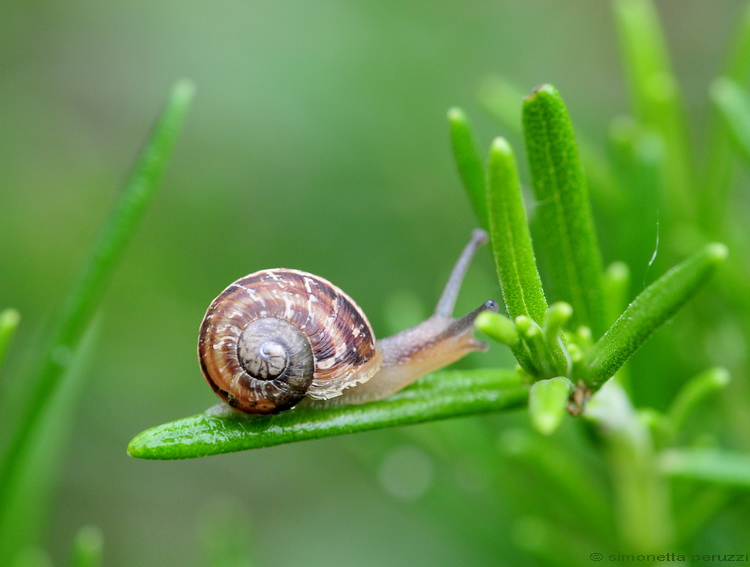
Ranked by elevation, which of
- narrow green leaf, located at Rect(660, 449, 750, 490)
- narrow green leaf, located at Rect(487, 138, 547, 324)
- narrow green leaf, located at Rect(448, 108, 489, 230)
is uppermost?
narrow green leaf, located at Rect(448, 108, 489, 230)

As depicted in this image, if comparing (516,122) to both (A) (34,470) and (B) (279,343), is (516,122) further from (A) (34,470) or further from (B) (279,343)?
(A) (34,470)

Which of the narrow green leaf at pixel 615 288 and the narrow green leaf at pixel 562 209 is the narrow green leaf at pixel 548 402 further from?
the narrow green leaf at pixel 615 288

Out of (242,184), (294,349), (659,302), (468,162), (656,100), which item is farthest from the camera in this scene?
(242,184)

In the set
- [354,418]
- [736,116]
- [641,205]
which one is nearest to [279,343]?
[354,418]

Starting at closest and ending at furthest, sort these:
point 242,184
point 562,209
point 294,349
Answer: point 562,209, point 294,349, point 242,184

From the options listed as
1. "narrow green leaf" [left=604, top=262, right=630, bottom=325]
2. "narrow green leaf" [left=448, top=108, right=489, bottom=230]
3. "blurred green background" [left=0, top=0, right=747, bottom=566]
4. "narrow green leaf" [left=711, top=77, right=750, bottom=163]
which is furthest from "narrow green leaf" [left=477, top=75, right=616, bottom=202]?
"blurred green background" [left=0, top=0, right=747, bottom=566]

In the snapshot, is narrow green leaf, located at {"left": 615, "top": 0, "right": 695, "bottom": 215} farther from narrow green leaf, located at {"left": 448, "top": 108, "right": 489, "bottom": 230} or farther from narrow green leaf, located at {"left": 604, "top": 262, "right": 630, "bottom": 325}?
narrow green leaf, located at {"left": 448, "top": 108, "right": 489, "bottom": 230}
